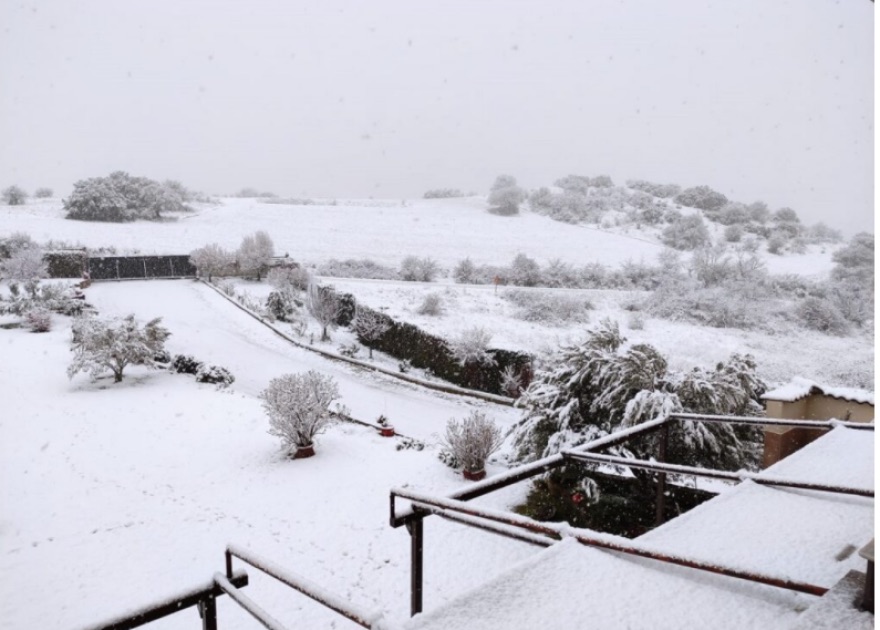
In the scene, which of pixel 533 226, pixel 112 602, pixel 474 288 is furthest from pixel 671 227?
pixel 112 602

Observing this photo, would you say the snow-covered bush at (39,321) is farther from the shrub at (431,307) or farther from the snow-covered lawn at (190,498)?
the shrub at (431,307)

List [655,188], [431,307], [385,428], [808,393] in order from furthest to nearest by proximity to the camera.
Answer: [655,188] → [431,307] → [385,428] → [808,393]

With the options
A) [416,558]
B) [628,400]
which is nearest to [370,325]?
[628,400]

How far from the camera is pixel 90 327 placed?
46.1 ft

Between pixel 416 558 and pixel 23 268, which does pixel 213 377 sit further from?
pixel 23 268

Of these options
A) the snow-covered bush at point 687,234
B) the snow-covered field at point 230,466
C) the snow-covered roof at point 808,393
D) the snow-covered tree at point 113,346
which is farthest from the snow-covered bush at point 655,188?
the snow-covered roof at point 808,393

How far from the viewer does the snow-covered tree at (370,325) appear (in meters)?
18.4

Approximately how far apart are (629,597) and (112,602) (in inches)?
228

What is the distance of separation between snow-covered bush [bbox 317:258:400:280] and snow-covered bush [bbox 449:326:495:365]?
478 inches

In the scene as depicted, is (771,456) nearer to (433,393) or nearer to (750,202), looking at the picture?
(433,393)

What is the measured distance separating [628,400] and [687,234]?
2799 centimetres

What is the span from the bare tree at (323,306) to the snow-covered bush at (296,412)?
9.71 meters

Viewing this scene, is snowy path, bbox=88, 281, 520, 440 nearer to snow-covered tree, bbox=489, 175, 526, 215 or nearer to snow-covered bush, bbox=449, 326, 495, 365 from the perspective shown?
snow-covered bush, bbox=449, 326, 495, 365

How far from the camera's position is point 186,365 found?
590 inches
